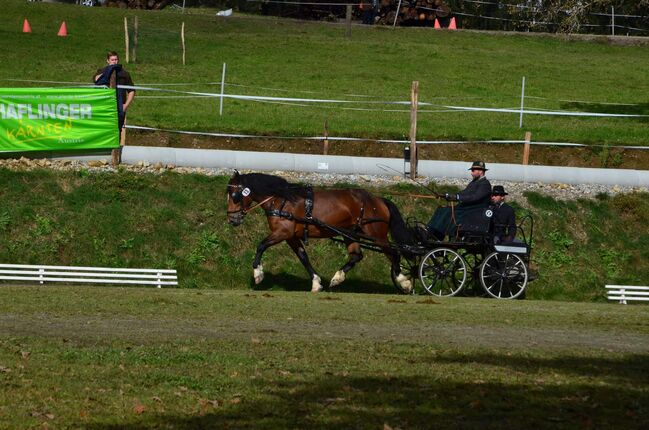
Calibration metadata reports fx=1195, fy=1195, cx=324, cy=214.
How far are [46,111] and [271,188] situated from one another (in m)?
6.39

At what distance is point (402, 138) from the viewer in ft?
94.0

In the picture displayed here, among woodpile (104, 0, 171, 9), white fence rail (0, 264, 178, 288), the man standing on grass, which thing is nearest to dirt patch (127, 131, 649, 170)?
the man standing on grass

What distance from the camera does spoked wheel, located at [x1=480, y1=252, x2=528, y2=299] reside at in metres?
17.3

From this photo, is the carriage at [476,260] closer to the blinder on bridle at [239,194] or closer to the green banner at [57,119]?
the blinder on bridle at [239,194]

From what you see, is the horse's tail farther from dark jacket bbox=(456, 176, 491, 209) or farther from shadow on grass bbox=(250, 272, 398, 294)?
shadow on grass bbox=(250, 272, 398, 294)

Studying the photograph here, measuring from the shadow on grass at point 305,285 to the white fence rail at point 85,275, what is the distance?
1.56 m

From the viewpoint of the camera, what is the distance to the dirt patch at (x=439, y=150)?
27719 mm

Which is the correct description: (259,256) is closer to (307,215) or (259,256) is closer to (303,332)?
(307,215)

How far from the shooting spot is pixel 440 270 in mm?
17625

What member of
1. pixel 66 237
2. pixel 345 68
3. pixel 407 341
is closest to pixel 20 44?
pixel 345 68

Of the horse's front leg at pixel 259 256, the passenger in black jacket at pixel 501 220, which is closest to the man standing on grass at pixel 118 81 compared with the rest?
the horse's front leg at pixel 259 256

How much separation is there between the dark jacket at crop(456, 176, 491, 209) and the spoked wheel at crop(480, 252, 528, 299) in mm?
777

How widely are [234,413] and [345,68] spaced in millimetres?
33073

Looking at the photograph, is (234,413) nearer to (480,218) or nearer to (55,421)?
(55,421)
